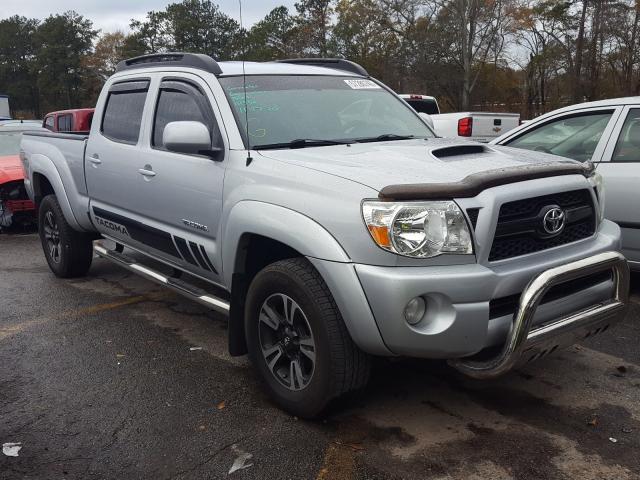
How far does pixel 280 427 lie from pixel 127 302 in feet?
9.21

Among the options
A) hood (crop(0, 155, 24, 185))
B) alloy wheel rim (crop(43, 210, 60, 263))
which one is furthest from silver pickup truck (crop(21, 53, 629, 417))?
hood (crop(0, 155, 24, 185))

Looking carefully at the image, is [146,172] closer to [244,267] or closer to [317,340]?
[244,267]

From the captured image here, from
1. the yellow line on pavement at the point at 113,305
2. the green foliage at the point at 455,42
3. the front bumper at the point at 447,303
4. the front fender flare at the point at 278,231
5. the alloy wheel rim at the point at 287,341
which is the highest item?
the green foliage at the point at 455,42

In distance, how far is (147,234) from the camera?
14.7 ft

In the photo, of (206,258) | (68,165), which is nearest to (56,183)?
(68,165)

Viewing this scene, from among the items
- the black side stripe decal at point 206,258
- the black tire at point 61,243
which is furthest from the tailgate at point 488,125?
the black side stripe decal at point 206,258

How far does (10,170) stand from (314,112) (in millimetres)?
6660

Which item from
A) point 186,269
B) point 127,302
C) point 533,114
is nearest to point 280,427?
point 186,269

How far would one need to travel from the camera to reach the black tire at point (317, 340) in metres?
2.92

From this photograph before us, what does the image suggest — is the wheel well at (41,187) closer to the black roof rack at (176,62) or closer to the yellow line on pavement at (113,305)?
the yellow line on pavement at (113,305)

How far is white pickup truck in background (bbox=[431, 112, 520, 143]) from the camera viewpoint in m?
11.7

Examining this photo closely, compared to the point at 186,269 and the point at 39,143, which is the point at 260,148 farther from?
the point at 39,143

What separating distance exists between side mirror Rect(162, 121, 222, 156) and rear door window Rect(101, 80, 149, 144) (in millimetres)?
A: 1159

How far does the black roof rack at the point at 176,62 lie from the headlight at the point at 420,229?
1824mm
